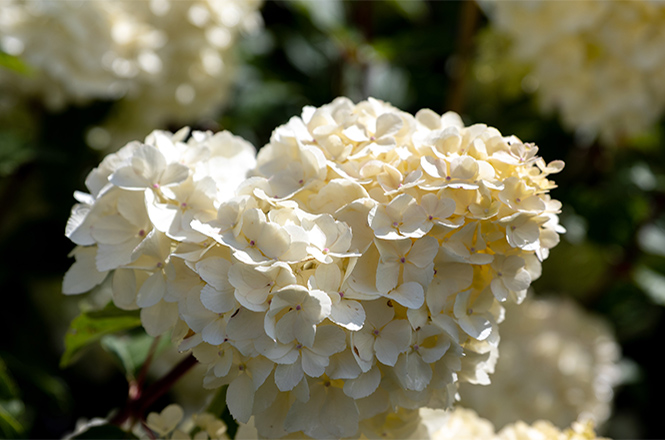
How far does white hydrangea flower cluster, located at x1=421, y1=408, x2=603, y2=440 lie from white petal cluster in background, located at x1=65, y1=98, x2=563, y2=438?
9cm

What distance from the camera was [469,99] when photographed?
1358 millimetres

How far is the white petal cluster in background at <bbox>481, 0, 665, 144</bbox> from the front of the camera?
1.04 meters

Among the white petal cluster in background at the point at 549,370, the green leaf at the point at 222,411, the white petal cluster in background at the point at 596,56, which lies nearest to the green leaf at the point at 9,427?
the green leaf at the point at 222,411

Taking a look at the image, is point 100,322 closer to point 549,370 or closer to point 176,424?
point 176,424

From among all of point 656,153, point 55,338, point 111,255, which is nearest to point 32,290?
point 55,338

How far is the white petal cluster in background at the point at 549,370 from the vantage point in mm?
1016

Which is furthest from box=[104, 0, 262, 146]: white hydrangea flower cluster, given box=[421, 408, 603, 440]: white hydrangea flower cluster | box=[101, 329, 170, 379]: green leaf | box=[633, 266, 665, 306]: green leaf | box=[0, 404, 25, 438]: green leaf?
box=[633, 266, 665, 306]: green leaf

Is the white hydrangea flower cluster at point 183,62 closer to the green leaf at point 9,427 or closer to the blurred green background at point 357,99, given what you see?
the blurred green background at point 357,99

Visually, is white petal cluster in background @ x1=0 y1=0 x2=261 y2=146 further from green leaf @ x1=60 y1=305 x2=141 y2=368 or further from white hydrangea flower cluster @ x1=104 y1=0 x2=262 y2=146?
green leaf @ x1=60 y1=305 x2=141 y2=368

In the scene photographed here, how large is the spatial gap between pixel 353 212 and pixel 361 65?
937mm

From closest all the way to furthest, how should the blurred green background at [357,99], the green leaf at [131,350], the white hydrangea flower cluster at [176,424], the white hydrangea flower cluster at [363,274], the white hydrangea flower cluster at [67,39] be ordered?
the white hydrangea flower cluster at [363,274], the white hydrangea flower cluster at [176,424], the green leaf at [131,350], the white hydrangea flower cluster at [67,39], the blurred green background at [357,99]

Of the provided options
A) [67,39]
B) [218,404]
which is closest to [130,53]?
[67,39]

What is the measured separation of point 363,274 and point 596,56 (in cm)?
84

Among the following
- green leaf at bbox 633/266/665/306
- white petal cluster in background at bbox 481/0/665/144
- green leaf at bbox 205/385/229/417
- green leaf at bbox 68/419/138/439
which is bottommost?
green leaf at bbox 633/266/665/306
